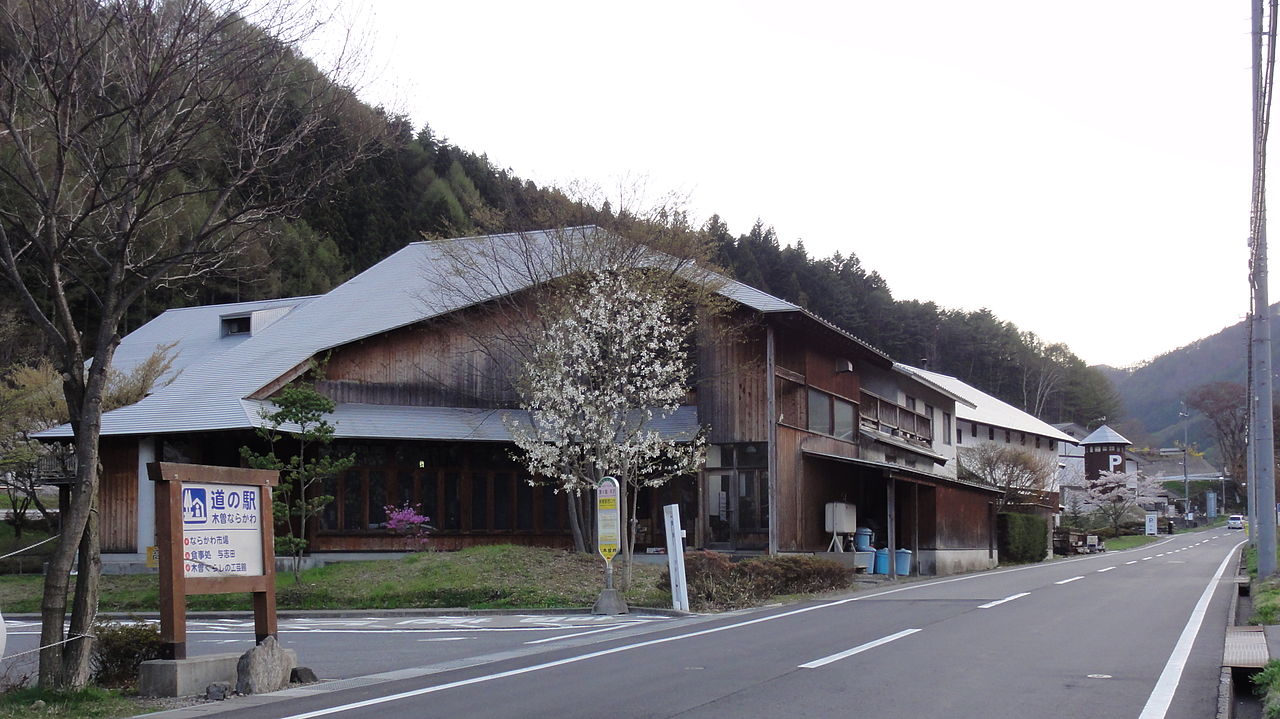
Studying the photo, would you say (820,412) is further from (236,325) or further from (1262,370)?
(236,325)

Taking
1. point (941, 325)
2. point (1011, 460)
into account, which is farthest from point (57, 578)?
point (941, 325)

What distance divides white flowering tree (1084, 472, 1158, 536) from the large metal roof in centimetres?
5679

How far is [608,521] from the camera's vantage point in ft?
63.8

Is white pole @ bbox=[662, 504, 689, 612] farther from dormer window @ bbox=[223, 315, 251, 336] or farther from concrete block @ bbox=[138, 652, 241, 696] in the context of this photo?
dormer window @ bbox=[223, 315, 251, 336]

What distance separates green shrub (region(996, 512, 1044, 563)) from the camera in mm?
41562

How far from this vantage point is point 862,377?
4044cm

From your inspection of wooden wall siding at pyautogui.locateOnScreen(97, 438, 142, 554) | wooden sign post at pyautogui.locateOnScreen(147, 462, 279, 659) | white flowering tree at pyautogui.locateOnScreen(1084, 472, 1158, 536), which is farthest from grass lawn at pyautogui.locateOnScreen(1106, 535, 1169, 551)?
wooden sign post at pyautogui.locateOnScreen(147, 462, 279, 659)

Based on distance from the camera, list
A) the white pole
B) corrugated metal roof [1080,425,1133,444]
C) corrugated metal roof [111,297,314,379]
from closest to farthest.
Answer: the white pole, corrugated metal roof [111,297,314,379], corrugated metal roof [1080,425,1133,444]

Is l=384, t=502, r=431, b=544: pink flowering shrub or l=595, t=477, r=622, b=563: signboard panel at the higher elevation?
l=595, t=477, r=622, b=563: signboard panel

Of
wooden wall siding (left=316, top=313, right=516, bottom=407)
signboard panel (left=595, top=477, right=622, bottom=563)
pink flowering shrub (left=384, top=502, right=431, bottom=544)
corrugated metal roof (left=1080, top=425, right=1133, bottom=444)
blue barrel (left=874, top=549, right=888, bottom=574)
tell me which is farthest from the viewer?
corrugated metal roof (left=1080, top=425, right=1133, bottom=444)

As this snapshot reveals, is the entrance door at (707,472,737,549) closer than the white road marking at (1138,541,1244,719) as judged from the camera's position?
No

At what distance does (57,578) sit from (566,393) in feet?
44.4

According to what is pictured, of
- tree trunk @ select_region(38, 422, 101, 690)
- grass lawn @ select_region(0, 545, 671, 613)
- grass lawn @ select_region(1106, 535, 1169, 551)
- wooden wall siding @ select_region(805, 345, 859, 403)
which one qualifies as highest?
wooden wall siding @ select_region(805, 345, 859, 403)

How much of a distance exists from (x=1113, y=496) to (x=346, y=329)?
65.4m
